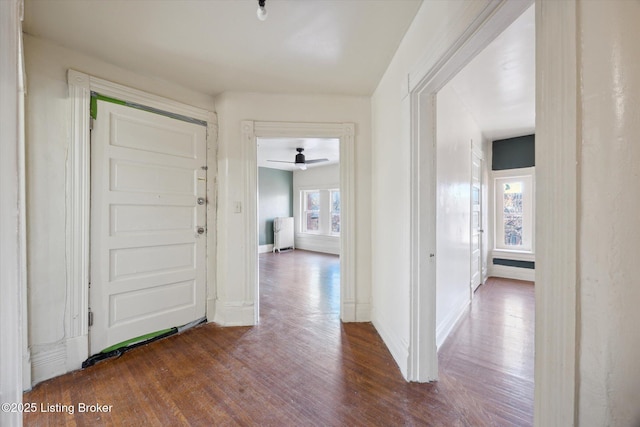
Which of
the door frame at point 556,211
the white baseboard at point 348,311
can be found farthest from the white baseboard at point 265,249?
the door frame at point 556,211

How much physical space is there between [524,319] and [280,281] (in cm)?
324

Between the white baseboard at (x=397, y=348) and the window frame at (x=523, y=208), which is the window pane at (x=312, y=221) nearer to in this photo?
the window frame at (x=523, y=208)

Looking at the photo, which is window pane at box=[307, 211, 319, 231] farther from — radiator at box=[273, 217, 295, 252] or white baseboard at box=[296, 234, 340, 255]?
radiator at box=[273, 217, 295, 252]

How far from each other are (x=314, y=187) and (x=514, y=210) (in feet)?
15.3

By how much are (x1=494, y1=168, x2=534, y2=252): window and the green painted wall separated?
5273 millimetres

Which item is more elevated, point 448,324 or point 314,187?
point 314,187

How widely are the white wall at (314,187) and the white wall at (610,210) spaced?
631 cm

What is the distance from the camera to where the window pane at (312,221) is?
25.6 feet

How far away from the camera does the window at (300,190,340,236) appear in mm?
7297

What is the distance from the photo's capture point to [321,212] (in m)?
7.48

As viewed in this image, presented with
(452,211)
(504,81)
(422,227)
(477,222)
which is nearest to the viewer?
(422,227)

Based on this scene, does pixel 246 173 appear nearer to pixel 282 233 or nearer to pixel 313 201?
pixel 282 233

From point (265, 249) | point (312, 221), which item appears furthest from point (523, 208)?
point (265, 249)

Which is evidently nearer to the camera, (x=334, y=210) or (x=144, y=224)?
(x=144, y=224)
